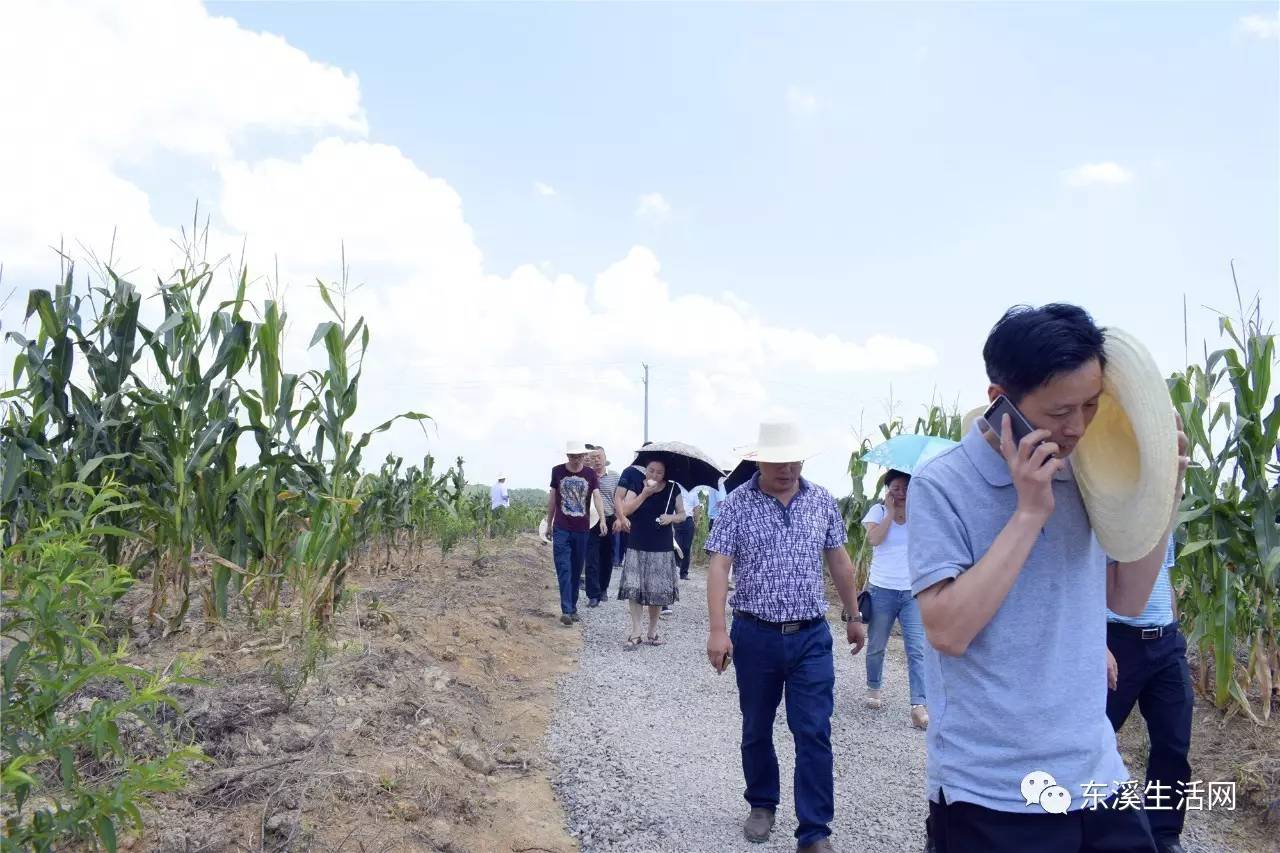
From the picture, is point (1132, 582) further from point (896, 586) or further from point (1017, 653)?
point (896, 586)

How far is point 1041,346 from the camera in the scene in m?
1.85

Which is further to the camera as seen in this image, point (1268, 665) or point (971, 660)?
point (1268, 665)

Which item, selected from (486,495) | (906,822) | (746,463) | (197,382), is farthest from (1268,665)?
(486,495)

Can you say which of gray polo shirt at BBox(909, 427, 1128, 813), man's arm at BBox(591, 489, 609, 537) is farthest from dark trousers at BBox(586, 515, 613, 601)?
gray polo shirt at BBox(909, 427, 1128, 813)

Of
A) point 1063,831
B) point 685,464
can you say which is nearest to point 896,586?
point 685,464

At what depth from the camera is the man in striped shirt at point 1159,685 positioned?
3.97 m

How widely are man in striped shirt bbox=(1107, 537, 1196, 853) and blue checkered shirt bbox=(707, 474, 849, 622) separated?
1.35 meters

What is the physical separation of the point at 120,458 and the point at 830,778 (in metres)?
4.96

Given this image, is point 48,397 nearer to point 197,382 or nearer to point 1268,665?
point 197,382

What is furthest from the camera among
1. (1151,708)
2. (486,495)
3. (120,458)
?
(486,495)

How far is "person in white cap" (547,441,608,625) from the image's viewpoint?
1028 centimetres

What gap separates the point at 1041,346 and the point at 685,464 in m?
7.27

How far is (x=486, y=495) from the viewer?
25547 mm

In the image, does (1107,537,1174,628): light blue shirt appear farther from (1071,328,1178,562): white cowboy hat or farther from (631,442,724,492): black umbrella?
(631,442,724,492): black umbrella
